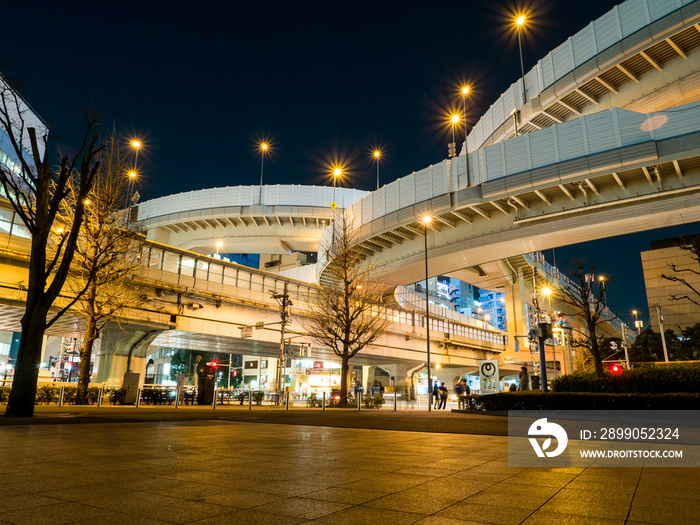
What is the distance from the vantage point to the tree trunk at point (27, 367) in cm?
1234

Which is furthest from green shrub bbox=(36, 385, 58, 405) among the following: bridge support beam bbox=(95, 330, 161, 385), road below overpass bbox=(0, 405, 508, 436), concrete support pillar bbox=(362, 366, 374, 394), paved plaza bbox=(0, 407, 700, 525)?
concrete support pillar bbox=(362, 366, 374, 394)

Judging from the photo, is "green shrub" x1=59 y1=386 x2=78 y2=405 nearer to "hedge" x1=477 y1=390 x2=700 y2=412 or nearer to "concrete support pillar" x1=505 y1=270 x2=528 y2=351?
"hedge" x1=477 y1=390 x2=700 y2=412

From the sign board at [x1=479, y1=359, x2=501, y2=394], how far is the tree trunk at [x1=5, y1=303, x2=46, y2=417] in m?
17.7

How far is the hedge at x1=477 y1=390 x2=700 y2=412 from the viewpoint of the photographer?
48.8ft

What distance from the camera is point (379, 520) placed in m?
3.11

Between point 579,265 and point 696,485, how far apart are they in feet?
89.4

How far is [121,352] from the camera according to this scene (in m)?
31.9

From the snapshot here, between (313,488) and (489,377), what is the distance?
20.1 metres

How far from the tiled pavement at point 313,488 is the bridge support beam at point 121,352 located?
26.4m

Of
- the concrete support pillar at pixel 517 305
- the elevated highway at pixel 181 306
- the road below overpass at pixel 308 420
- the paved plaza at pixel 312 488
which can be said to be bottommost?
the road below overpass at pixel 308 420

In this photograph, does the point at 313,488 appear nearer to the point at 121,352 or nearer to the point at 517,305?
the point at 121,352

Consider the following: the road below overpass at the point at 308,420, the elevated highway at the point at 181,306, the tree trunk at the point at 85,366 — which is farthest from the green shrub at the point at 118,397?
the road below overpass at the point at 308,420

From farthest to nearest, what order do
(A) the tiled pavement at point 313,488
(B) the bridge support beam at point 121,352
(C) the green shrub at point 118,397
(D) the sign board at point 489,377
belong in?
(B) the bridge support beam at point 121,352, (C) the green shrub at point 118,397, (D) the sign board at point 489,377, (A) the tiled pavement at point 313,488

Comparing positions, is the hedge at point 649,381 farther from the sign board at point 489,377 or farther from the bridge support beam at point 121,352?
the bridge support beam at point 121,352
